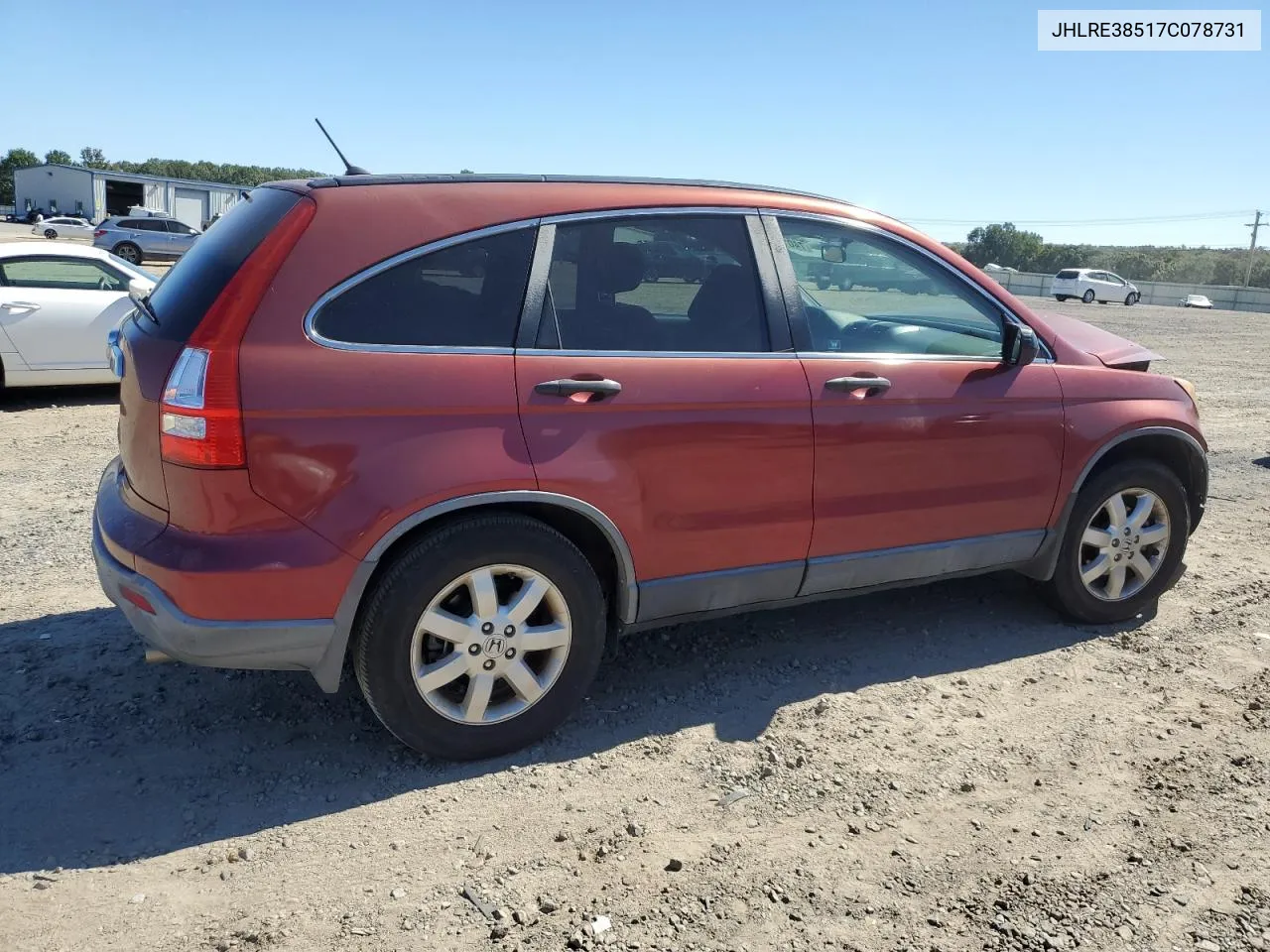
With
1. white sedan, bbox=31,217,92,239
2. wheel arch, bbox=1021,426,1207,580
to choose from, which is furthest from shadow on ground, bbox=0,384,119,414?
white sedan, bbox=31,217,92,239

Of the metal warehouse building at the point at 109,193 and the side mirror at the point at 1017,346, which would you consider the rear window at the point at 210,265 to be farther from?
the metal warehouse building at the point at 109,193

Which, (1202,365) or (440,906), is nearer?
(440,906)

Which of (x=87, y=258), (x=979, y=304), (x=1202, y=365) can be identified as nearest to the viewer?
(x=979, y=304)

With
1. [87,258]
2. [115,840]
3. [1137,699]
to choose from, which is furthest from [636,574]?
[87,258]

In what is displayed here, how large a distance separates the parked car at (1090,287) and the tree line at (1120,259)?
33.0 m

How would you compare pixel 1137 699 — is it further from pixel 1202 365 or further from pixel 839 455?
pixel 1202 365

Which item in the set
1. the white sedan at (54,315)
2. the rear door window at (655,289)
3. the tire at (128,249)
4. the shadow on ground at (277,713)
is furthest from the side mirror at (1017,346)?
the tire at (128,249)

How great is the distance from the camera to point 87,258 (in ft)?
31.4

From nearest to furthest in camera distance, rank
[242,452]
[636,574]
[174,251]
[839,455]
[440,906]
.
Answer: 1. [440,906]
2. [242,452]
3. [636,574]
4. [839,455]
5. [174,251]

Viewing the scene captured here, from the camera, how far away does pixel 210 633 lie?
9.65 ft

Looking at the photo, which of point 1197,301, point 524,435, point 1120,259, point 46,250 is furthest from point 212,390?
point 1120,259

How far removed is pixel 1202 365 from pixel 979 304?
47.7ft

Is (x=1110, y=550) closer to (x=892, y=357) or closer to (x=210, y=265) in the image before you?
(x=892, y=357)

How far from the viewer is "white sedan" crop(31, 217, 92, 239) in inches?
2060
